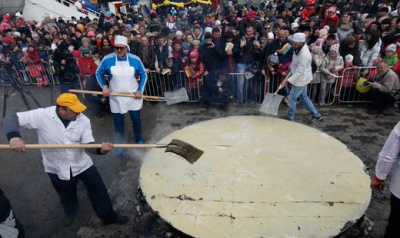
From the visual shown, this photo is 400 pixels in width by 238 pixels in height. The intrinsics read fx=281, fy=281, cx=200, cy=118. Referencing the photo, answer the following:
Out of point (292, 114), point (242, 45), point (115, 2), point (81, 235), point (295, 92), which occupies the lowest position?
point (81, 235)

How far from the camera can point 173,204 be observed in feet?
11.1

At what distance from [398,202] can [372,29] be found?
18.7 ft

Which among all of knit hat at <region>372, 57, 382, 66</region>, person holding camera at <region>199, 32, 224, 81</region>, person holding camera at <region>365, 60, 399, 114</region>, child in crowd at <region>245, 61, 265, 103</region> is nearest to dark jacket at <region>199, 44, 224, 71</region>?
person holding camera at <region>199, 32, 224, 81</region>

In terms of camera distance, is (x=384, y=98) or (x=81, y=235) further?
(x=384, y=98)

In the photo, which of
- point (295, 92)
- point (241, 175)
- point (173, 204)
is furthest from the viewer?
point (295, 92)

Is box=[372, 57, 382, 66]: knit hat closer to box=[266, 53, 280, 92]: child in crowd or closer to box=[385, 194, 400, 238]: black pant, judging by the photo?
box=[266, 53, 280, 92]: child in crowd

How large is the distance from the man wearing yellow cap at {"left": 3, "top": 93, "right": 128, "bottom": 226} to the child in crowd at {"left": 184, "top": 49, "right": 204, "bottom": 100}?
396 cm

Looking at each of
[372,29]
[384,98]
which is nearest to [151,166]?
[384,98]

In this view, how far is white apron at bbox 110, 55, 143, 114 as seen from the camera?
504 cm

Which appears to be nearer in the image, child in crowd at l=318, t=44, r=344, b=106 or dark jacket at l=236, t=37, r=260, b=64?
child in crowd at l=318, t=44, r=344, b=106

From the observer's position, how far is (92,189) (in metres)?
3.67

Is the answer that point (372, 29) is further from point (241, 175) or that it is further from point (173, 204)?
point (173, 204)

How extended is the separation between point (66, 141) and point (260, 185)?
2443mm

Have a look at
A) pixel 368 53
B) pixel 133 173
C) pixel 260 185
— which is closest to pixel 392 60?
pixel 368 53
